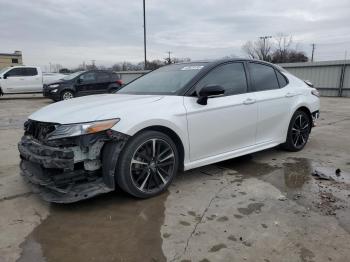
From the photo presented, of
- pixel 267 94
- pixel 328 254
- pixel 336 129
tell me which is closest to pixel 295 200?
pixel 328 254

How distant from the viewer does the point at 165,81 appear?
4.62 m

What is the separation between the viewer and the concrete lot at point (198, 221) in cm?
276

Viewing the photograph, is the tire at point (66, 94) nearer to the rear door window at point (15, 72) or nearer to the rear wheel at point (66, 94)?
the rear wheel at point (66, 94)

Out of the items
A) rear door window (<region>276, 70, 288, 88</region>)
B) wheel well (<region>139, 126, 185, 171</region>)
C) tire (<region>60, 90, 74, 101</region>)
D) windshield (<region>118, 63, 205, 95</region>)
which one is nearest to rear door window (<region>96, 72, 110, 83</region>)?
tire (<region>60, 90, 74, 101</region>)

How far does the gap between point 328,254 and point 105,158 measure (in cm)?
214

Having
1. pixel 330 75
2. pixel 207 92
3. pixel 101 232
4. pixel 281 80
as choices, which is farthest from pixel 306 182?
pixel 330 75

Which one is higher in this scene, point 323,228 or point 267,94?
point 267,94

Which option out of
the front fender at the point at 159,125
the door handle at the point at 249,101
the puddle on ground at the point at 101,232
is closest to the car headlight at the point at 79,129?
the front fender at the point at 159,125

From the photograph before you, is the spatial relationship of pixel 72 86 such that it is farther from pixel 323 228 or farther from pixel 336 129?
pixel 323 228

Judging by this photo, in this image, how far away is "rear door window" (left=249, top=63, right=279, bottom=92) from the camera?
500 centimetres

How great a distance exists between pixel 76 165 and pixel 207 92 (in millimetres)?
1664

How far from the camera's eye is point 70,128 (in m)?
3.37

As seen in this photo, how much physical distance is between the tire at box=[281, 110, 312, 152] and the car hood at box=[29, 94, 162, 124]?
8.58ft

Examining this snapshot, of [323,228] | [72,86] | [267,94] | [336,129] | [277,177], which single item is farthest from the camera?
[72,86]
